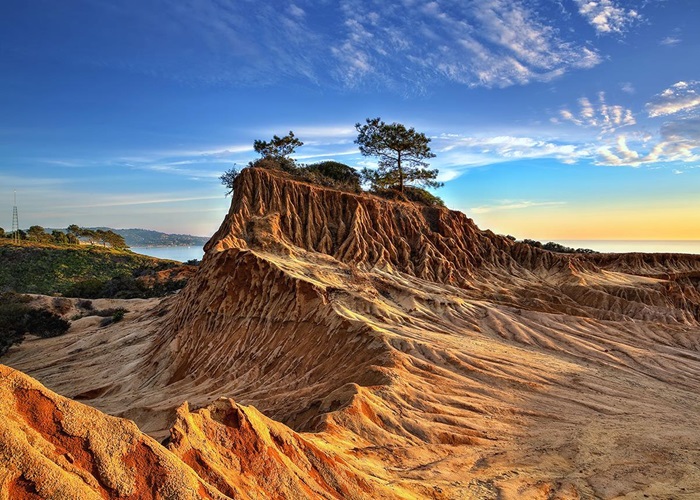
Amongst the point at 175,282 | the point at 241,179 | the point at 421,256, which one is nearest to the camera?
the point at 241,179

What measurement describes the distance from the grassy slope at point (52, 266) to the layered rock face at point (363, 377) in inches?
1115

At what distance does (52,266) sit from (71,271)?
271cm

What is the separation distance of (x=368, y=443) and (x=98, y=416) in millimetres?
7243

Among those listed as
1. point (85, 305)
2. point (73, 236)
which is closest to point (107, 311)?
point (85, 305)

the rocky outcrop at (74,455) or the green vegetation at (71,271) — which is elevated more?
the rocky outcrop at (74,455)

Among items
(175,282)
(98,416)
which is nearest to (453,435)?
(98,416)

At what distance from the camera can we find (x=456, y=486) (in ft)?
31.3

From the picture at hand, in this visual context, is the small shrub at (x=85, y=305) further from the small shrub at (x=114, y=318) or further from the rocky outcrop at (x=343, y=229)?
the rocky outcrop at (x=343, y=229)

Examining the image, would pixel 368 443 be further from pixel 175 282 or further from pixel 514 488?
pixel 175 282

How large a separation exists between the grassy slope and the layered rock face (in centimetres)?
2831

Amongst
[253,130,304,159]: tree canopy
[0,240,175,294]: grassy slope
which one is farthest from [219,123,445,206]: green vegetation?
[0,240,175,294]: grassy slope

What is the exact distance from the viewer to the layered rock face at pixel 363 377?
24.1 feet

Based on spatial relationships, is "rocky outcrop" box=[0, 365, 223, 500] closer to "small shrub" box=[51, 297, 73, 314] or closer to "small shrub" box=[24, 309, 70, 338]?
"small shrub" box=[24, 309, 70, 338]

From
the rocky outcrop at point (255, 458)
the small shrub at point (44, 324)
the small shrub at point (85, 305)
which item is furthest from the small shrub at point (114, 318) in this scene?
the rocky outcrop at point (255, 458)
